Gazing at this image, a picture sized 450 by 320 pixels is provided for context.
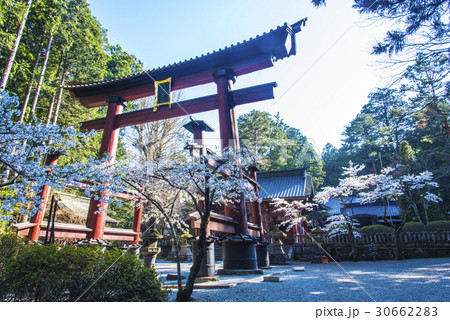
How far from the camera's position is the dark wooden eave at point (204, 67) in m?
6.80

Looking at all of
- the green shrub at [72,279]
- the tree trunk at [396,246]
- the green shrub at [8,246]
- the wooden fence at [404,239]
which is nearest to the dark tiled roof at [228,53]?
the green shrub at [8,246]

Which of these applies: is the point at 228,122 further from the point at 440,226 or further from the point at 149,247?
the point at 440,226

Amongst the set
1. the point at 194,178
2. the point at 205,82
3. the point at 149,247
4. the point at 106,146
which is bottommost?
the point at 149,247

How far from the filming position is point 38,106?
11188 millimetres

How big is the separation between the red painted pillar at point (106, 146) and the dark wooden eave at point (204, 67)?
1.44 ft

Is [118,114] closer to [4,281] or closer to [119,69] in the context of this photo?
[4,281]

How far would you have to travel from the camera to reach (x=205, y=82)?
831 centimetres

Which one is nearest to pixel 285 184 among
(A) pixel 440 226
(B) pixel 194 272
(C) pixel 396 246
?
(C) pixel 396 246

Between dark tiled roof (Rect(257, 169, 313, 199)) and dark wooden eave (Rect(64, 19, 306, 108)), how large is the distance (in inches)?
445

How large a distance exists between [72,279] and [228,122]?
200 inches

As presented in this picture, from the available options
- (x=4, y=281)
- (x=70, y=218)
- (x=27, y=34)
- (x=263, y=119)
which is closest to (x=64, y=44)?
(x=27, y=34)

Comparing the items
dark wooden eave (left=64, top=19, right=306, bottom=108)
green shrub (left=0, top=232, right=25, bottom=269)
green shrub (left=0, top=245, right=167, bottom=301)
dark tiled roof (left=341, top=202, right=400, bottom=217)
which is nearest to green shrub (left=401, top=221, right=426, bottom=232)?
dark tiled roof (left=341, top=202, right=400, bottom=217)

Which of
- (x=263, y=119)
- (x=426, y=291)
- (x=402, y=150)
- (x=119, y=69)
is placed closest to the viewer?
(x=426, y=291)

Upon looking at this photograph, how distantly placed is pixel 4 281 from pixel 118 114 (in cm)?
661
